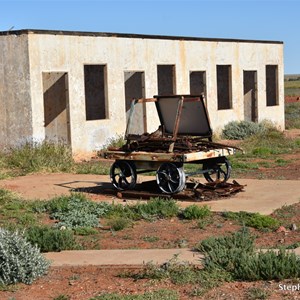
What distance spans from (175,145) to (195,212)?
2.05 m

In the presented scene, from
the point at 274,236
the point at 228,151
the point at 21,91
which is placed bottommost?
the point at 274,236

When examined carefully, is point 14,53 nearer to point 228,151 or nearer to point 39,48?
point 39,48

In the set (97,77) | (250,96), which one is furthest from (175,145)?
(250,96)

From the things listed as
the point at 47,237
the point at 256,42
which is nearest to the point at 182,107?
the point at 47,237

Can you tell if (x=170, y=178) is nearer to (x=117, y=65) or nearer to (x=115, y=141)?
(x=115, y=141)

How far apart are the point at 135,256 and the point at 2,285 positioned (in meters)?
1.62

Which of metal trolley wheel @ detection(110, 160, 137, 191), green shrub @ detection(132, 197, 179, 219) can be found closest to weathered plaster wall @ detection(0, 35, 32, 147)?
metal trolley wheel @ detection(110, 160, 137, 191)

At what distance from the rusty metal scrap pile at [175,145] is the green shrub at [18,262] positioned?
17.1ft

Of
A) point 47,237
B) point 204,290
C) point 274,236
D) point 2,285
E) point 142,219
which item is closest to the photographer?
point 204,290

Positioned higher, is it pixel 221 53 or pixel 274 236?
pixel 221 53

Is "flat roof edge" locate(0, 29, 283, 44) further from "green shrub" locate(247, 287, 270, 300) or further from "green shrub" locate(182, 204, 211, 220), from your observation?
"green shrub" locate(247, 287, 270, 300)

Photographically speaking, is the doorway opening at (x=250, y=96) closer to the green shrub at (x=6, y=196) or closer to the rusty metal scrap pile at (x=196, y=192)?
the rusty metal scrap pile at (x=196, y=192)

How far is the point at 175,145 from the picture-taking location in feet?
43.0

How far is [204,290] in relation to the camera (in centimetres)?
720
